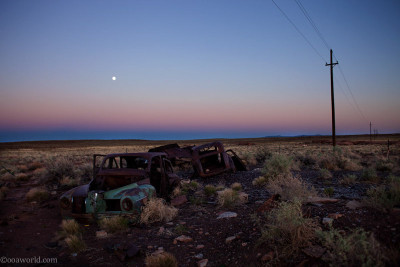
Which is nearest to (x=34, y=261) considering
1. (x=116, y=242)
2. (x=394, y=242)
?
(x=116, y=242)

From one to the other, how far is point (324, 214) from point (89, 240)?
4.69 m

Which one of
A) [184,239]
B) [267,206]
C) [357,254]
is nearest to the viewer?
[357,254]

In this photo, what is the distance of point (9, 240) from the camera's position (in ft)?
18.3

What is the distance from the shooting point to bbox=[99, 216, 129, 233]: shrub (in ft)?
18.5

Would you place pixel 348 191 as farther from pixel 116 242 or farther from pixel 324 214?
pixel 116 242

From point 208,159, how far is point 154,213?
6970mm

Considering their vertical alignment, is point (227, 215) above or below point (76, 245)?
above

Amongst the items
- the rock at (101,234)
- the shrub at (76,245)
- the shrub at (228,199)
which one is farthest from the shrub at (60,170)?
the shrub at (228,199)

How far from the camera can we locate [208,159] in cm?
1290

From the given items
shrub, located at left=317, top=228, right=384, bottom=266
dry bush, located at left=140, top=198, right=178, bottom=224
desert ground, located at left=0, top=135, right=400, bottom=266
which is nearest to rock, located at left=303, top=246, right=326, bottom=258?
desert ground, located at left=0, top=135, right=400, bottom=266

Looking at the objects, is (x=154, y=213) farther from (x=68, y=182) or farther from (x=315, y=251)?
(x=68, y=182)

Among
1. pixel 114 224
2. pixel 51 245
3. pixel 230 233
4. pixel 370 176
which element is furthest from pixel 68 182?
pixel 370 176

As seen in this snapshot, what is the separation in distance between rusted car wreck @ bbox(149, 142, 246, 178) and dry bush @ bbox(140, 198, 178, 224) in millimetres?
4853

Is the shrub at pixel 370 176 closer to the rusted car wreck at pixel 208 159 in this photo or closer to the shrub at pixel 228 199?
the rusted car wreck at pixel 208 159
